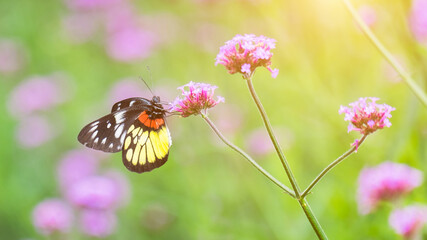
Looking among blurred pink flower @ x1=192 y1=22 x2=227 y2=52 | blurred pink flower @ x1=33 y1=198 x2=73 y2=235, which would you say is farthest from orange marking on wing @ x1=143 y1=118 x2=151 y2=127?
blurred pink flower @ x1=192 y1=22 x2=227 y2=52

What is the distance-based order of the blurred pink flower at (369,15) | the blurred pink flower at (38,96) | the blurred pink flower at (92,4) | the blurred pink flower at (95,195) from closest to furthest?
the blurred pink flower at (369,15)
the blurred pink flower at (95,195)
the blurred pink flower at (38,96)
the blurred pink flower at (92,4)

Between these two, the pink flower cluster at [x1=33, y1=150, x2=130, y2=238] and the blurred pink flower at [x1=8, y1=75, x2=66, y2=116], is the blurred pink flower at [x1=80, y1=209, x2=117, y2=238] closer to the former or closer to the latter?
the pink flower cluster at [x1=33, y1=150, x2=130, y2=238]

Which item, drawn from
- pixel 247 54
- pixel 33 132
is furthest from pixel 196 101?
pixel 33 132

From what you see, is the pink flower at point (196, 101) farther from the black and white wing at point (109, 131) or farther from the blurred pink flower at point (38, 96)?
the blurred pink flower at point (38, 96)

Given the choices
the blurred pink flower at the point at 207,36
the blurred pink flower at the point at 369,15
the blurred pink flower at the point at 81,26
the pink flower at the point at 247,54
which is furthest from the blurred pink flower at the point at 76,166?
the pink flower at the point at 247,54

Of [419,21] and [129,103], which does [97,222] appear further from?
[419,21]

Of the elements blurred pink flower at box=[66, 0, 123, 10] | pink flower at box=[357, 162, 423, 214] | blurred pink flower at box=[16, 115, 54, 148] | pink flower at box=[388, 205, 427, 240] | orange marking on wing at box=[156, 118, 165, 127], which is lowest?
pink flower at box=[388, 205, 427, 240]
